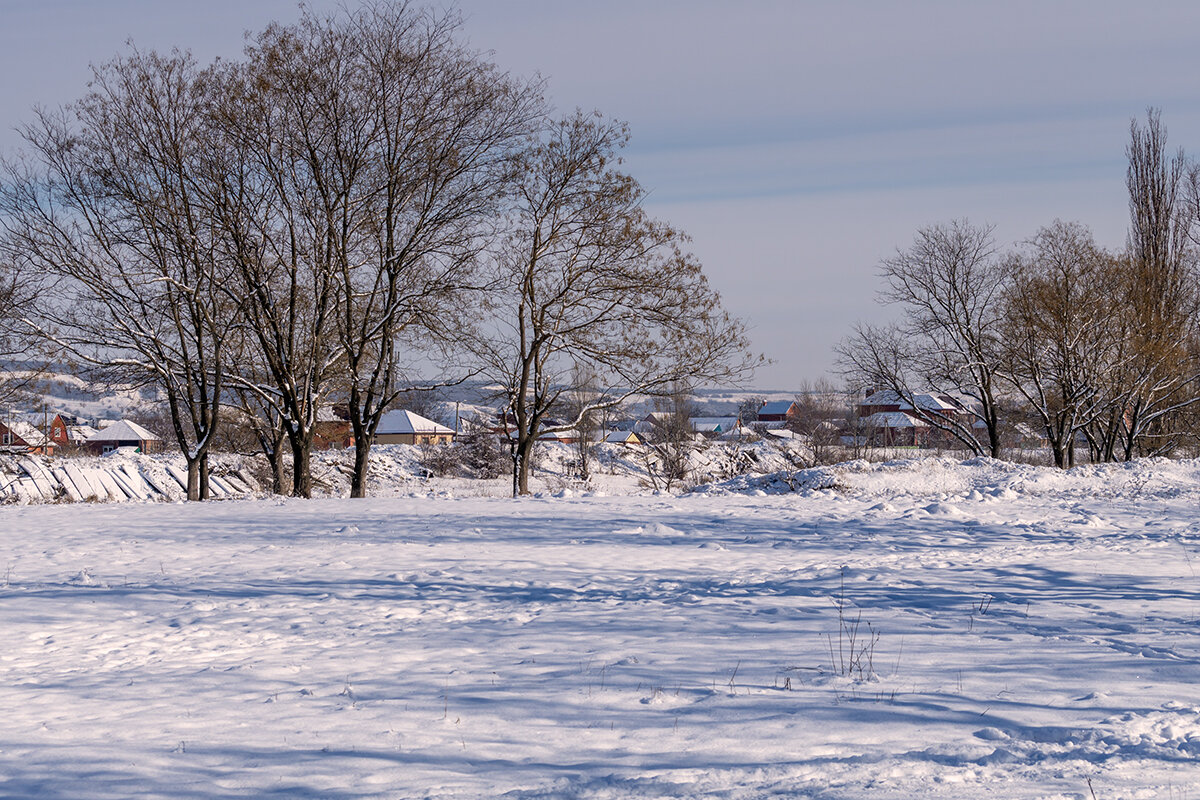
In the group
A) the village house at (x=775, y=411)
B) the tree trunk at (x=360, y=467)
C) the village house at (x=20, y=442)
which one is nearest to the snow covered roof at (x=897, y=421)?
the village house at (x=775, y=411)

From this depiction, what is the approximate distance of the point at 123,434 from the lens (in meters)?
83.8

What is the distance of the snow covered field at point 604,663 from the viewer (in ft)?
12.3

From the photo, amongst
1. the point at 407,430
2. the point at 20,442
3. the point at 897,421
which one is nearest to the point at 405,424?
the point at 407,430

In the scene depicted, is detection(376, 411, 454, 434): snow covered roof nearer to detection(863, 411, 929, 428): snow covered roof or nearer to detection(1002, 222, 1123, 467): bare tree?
detection(863, 411, 929, 428): snow covered roof

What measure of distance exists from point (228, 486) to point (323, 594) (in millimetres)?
26271

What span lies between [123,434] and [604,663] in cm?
9115

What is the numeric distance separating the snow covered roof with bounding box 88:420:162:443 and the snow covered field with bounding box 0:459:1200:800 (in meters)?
80.0

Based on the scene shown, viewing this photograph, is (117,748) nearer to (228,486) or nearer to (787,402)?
(228,486)

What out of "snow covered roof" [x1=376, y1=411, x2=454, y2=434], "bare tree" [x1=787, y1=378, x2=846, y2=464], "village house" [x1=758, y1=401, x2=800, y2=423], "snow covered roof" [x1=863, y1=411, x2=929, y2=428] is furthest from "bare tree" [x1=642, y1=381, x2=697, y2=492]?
"village house" [x1=758, y1=401, x2=800, y2=423]

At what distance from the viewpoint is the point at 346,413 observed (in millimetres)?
25828

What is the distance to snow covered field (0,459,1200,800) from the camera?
3.74m

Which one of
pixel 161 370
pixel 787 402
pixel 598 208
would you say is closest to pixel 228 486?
pixel 161 370

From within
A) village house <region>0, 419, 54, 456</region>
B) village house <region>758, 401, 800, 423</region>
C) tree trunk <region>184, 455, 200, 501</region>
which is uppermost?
village house <region>758, 401, 800, 423</region>

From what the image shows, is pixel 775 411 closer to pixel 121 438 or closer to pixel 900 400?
pixel 121 438
